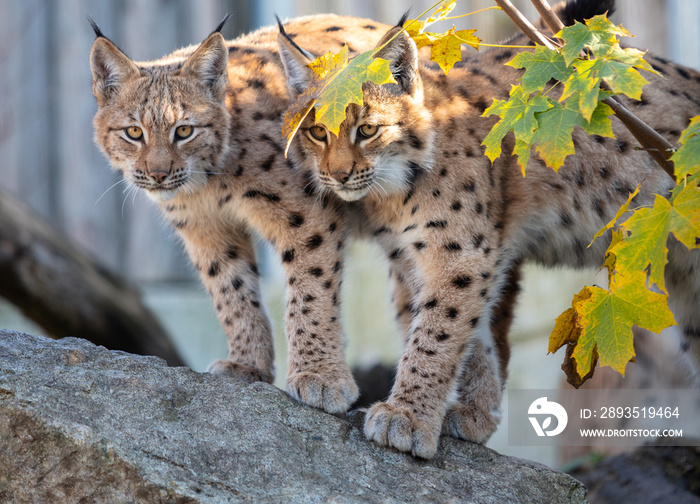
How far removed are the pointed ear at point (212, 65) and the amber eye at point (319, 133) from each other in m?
0.61

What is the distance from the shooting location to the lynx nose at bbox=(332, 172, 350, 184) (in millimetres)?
4137

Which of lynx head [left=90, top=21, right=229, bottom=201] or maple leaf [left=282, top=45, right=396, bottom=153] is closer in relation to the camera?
maple leaf [left=282, top=45, right=396, bottom=153]

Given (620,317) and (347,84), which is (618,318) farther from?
(347,84)

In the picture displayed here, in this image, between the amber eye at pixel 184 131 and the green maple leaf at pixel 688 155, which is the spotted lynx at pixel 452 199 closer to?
the amber eye at pixel 184 131

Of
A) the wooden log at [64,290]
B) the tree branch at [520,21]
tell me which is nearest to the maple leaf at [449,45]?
the tree branch at [520,21]

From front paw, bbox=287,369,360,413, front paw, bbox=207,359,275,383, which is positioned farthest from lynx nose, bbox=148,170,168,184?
front paw, bbox=287,369,360,413

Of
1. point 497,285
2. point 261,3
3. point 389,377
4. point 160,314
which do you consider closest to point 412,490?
point 497,285

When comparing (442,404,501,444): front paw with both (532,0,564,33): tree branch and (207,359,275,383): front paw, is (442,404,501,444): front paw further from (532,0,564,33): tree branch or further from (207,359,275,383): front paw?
(532,0,564,33): tree branch

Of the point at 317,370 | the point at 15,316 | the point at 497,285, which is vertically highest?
the point at 497,285

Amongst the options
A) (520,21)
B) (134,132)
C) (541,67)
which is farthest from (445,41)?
(134,132)

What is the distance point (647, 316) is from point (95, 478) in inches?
80.5

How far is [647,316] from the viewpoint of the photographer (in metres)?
2.92

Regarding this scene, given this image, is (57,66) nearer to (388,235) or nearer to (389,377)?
(389,377)

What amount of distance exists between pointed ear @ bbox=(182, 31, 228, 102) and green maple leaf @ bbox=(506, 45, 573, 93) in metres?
A: 1.95
